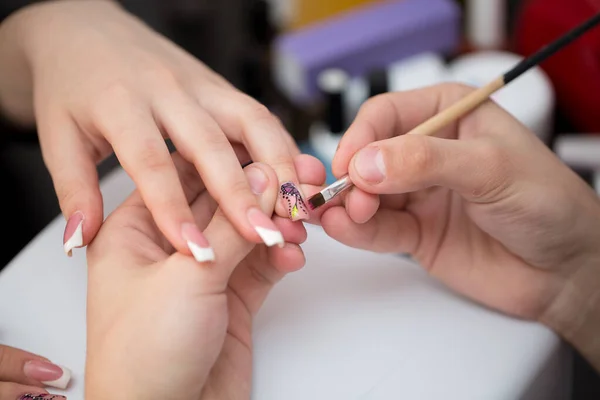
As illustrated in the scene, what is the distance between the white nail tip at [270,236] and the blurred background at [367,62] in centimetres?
23

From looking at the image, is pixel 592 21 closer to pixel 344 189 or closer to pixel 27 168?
pixel 344 189

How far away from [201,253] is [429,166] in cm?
16

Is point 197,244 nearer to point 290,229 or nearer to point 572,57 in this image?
point 290,229

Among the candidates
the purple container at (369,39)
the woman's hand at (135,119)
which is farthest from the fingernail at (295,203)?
the purple container at (369,39)

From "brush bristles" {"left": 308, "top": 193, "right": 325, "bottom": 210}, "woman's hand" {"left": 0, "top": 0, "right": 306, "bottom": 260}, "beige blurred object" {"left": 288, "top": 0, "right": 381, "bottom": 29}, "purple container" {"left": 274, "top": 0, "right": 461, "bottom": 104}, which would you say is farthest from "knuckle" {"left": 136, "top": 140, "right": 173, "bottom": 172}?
"beige blurred object" {"left": 288, "top": 0, "right": 381, "bottom": 29}

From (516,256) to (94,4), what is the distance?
0.45 meters

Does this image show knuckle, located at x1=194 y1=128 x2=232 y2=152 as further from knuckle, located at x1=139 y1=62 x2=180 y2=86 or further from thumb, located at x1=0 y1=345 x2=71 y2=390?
thumb, located at x1=0 y1=345 x2=71 y2=390

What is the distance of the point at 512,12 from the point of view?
3.24 ft

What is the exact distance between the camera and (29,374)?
1.38ft

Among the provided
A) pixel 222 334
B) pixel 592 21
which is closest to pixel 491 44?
pixel 592 21

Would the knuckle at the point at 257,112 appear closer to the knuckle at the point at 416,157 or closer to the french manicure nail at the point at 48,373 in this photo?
the knuckle at the point at 416,157

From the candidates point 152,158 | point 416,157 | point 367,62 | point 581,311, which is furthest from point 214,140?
point 367,62

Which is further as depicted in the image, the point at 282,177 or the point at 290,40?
the point at 290,40

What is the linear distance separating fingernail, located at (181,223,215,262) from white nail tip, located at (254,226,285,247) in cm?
3
